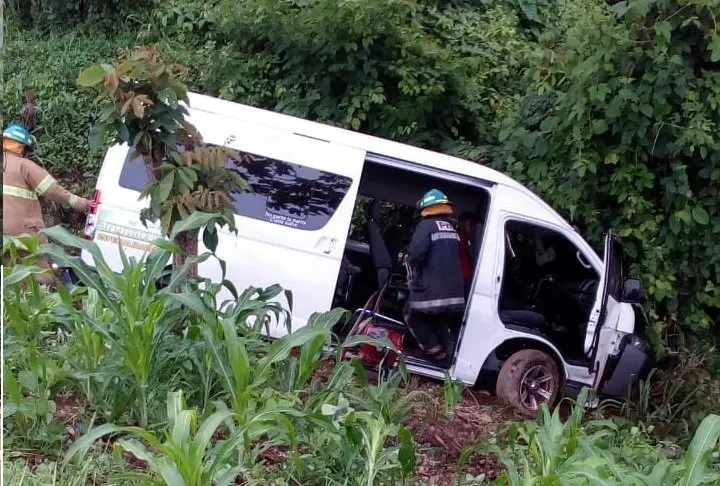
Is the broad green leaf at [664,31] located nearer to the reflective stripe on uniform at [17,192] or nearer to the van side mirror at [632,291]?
the van side mirror at [632,291]

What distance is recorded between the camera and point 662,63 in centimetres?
661

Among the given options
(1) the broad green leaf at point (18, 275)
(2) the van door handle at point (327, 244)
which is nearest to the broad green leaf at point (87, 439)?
(1) the broad green leaf at point (18, 275)

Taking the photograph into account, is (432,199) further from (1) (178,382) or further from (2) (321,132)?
(1) (178,382)

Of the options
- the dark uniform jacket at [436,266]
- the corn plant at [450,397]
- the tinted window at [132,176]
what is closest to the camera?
the corn plant at [450,397]

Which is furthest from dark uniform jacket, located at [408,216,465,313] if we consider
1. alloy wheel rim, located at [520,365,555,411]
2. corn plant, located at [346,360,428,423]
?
corn plant, located at [346,360,428,423]

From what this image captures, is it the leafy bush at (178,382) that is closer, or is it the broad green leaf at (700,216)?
the leafy bush at (178,382)

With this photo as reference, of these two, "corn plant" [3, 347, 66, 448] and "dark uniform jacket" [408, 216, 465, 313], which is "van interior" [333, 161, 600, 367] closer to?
"dark uniform jacket" [408, 216, 465, 313]

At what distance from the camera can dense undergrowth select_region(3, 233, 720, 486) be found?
2576 mm

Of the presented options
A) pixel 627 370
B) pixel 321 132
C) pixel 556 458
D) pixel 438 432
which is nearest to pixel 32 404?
pixel 556 458

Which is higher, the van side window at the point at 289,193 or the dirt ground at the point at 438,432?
the van side window at the point at 289,193

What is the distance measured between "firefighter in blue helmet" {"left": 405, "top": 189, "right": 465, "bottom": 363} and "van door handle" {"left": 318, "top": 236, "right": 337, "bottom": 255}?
71cm

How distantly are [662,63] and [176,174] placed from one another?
15.5 ft

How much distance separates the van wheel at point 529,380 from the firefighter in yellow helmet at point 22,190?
12.4ft

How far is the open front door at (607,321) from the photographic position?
628cm
